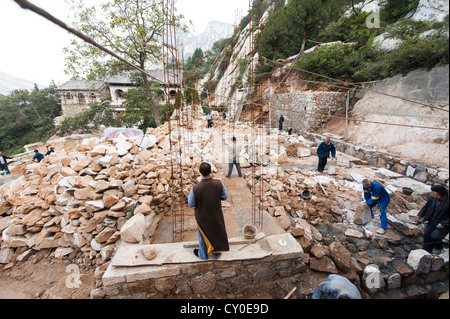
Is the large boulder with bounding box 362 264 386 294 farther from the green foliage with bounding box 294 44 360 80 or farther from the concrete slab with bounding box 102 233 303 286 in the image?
the green foliage with bounding box 294 44 360 80

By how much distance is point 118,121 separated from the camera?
16.1 metres

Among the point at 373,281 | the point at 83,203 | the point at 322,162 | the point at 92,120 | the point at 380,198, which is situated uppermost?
the point at 92,120

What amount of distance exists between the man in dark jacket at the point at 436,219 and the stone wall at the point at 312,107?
21.7 ft

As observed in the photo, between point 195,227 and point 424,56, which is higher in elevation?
point 424,56

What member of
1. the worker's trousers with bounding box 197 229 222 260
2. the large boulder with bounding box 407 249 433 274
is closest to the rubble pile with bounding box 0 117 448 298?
the large boulder with bounding box 407 249 433 274

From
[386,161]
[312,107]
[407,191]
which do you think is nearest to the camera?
[407,191]

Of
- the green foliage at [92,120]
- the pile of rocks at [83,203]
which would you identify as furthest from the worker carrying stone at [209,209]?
the green foliage at [92,120]

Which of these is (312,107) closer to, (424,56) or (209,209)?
(424,56)

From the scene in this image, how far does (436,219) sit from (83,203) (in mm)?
5581

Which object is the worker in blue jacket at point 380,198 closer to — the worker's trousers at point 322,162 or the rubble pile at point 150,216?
the rubble pile at point 150,216

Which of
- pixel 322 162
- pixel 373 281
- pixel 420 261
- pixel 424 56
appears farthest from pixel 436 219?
pixel 322 162

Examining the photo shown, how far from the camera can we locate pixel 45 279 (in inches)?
122

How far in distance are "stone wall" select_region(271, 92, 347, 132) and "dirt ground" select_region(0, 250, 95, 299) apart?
875 centimetres
